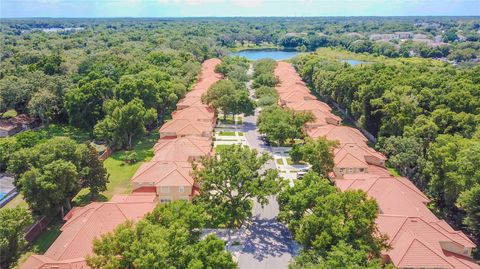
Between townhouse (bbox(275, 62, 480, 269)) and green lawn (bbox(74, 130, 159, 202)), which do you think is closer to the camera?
townhouse (bbox(275, 62, 480, 269))

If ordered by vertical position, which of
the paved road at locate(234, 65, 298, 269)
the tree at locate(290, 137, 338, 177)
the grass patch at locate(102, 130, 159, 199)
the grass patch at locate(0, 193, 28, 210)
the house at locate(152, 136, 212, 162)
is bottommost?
the grass patch at locate(102, 130, 159, 199)

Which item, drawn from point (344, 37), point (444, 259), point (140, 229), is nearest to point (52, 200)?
point (140, 229)

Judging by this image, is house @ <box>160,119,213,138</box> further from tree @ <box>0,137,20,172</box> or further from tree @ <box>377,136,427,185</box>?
tree @ <box>377,136,427,185</box>

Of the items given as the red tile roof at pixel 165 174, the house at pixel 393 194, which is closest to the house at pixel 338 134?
the house at pixel 393 194

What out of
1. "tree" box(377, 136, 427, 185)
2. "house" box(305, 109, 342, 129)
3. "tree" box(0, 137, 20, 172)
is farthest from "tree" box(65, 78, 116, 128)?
"tree" box(377, 136, 427, 185)

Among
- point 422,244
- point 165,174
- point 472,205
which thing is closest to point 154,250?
point 165,174

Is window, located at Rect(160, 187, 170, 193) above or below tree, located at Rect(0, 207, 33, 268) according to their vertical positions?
below

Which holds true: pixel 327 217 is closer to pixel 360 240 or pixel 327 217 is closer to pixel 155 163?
pixel 360 240
